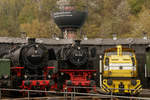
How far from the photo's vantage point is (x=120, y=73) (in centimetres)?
1819

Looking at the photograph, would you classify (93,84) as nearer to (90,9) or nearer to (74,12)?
(74,12)

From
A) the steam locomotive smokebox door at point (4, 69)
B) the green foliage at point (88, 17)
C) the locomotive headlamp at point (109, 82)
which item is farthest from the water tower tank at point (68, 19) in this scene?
the locomotive headlamp at point (109, 82)

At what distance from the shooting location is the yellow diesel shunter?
699 inches

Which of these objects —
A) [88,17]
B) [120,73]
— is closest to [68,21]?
[120,73]

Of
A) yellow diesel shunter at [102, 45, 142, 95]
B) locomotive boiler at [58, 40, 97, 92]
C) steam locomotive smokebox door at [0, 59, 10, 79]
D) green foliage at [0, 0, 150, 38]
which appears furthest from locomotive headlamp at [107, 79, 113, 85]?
green foliage at [0, 0, 150, 38]

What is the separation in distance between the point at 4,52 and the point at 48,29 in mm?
39204

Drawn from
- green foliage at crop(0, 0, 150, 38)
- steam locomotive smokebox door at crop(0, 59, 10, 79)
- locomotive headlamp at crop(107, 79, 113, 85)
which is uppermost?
green foliage at crop(0, 0, 150, 38)

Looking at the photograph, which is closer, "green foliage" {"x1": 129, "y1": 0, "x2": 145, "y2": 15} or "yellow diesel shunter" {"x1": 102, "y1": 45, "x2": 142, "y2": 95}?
"yellow diesel shunter" {"x1": 102, "y1": 45, "x2": 142, "y2": 95}

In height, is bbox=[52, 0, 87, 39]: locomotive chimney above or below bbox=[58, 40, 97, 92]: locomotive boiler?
above

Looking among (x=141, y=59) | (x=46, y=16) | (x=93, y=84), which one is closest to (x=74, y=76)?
(x=93, y=84)

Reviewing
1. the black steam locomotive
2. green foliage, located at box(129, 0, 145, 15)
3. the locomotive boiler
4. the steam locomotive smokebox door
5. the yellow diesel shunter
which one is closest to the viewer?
the yellow diesel shunter

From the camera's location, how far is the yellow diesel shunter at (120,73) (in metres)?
17.8

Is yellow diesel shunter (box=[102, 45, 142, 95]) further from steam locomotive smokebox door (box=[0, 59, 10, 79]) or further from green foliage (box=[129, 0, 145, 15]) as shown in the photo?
green foliage (box=[129, 0, 145, 15])

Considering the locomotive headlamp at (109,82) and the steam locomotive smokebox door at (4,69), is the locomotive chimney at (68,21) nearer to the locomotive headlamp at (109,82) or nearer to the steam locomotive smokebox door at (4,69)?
the steam locomotive smokebox door at (4,69)
